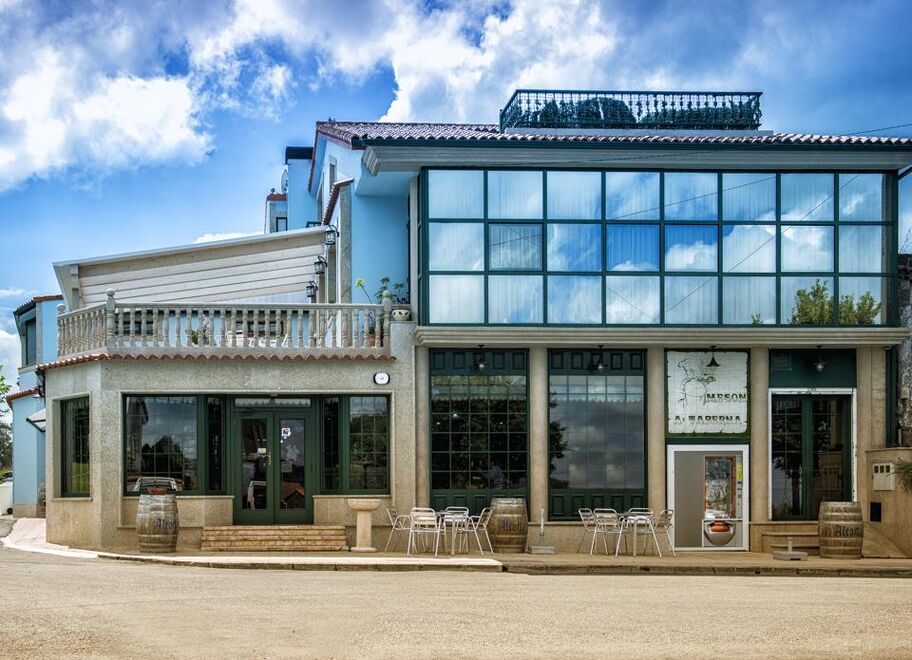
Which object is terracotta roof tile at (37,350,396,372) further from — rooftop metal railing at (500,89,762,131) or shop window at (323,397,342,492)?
rooftop metal railing at (500,89,762,131)

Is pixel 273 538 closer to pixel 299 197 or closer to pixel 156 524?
pixel 156 524

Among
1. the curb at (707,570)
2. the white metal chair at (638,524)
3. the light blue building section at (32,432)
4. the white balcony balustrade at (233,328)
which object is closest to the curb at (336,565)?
the curb at (707,570)

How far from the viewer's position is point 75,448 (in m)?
22.1

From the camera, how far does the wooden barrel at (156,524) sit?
66.1 ft

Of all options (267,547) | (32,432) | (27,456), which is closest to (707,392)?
(267,547)

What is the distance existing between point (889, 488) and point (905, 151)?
596 centimetres

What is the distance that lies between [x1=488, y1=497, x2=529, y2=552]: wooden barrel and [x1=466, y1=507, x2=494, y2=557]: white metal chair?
0.19 metres

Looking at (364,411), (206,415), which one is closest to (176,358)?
(206,415)

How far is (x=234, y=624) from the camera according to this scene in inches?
479

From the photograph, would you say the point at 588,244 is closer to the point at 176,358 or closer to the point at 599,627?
the point at 176,358

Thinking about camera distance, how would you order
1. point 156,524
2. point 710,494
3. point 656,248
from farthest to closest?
point 710,494, point 656,248, point 156,524

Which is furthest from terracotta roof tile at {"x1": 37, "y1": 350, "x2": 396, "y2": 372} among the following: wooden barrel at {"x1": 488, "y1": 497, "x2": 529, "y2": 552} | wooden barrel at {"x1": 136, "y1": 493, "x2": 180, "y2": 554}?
wooden barrel at {"x1": 488, "y1": 497, "x2": 529, "y2": 552}

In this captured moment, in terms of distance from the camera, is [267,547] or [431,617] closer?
[431,617]

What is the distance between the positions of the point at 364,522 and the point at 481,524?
203 cm
